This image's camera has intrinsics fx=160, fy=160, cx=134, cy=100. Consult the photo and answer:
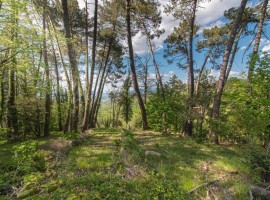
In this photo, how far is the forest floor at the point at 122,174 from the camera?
10.1 ft

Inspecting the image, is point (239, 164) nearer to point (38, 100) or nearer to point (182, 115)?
point (182, 115)

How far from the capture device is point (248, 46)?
317 inches

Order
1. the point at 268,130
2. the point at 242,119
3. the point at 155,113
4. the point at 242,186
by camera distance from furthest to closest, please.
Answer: the point at 155,113 < the point at 242,119 < the point at 268,130 < the point at 242,186

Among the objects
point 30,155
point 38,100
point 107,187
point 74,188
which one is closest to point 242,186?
point 107,187

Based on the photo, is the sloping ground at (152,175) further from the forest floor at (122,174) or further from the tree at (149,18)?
the tree at (149,18)

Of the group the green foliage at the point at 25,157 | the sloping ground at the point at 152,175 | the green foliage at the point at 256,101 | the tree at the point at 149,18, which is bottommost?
the sloping ground at the point at 152,175

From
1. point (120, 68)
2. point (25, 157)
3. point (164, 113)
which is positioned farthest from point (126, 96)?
point (25, 157)

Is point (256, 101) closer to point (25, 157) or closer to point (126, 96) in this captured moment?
point (25, 157)

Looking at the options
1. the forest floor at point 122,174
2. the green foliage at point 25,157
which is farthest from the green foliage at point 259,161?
the green foliage at point 25,157

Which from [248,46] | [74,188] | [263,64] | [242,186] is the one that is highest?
[248,46]

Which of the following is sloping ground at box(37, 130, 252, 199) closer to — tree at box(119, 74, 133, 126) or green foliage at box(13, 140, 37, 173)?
green foliage at box(13, 140, 37, 173)

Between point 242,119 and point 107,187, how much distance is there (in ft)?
17.6

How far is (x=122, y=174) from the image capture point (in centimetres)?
384

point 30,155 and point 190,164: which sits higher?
point 30,155
